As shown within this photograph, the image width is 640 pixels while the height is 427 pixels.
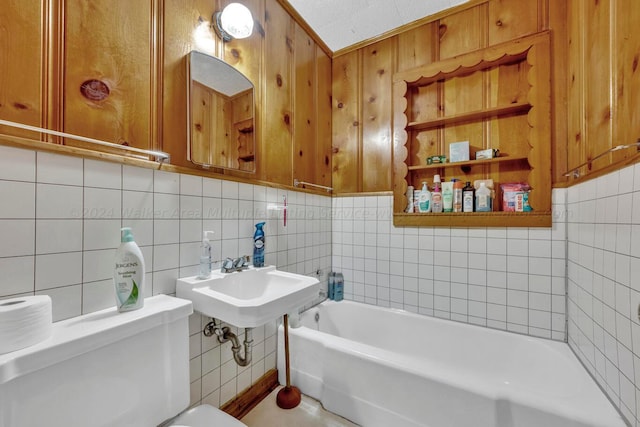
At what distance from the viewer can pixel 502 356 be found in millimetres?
1517

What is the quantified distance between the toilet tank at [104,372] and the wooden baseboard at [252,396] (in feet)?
1.67

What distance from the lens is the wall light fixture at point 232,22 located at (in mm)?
1246

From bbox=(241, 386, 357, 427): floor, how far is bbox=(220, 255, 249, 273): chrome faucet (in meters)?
0.78

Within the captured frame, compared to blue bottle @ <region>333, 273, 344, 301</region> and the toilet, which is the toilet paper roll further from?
blue bottle @ <region>333, 273, 344, 301</region>

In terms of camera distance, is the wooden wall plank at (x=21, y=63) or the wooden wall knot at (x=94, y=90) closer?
the wooden wall plank at (x=21, y=63)

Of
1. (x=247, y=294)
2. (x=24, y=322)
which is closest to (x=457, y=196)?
(x=247, y=294)

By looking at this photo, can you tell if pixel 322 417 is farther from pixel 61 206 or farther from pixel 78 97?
pixel 78 97

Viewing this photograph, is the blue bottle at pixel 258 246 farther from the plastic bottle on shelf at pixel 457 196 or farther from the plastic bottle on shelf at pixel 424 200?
the plastic bottle on shelf at pixel 457 196

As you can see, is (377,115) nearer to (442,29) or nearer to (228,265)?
(442,29)

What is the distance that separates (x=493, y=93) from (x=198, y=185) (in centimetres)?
190

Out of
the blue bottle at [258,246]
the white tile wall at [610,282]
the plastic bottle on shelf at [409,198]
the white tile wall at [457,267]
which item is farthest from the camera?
the plastic bottle on shelf at [409,198]

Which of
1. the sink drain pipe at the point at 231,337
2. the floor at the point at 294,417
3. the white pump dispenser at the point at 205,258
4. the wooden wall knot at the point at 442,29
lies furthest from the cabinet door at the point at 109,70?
the wooden wall knot at the point at 442,29

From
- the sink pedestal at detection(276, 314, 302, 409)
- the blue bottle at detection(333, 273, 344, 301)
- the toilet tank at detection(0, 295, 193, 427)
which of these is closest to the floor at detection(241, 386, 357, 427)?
the sink pedestal at detection(276, 314, 302, 409)

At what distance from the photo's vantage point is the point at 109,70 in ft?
2.96
